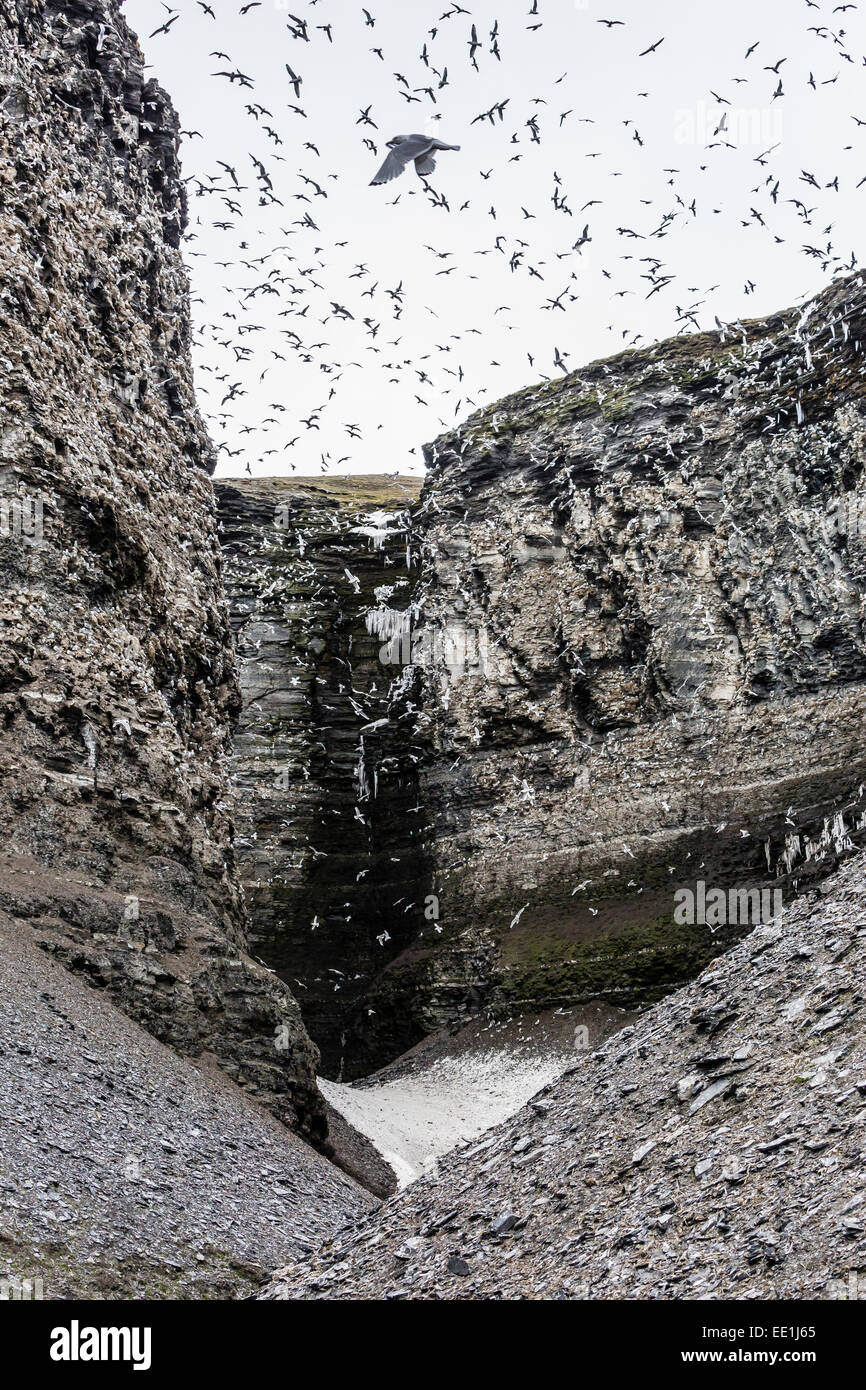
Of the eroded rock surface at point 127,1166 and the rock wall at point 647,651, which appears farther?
the rock wall at point 647,651

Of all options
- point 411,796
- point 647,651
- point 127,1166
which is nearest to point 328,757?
point 411,796

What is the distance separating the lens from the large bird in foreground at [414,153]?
59.4ft

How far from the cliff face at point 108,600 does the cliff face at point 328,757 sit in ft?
68.2

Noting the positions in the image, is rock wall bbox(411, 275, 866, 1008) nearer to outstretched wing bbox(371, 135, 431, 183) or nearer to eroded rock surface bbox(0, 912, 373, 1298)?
eroded rock surface bbox(0, 912, 373, 1298)

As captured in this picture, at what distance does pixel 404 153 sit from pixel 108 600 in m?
10.1

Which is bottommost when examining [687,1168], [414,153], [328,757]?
[687,1168]

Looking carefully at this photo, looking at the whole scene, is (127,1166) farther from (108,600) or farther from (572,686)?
(572,686)

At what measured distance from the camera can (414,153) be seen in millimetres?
18234

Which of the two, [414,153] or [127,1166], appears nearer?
[127,1166]

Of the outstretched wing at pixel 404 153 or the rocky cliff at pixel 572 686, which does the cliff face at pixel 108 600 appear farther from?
the rocky cliff at pixel 572 686

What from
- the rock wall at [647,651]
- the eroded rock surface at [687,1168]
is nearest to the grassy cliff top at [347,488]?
the rock wall at [647,651]

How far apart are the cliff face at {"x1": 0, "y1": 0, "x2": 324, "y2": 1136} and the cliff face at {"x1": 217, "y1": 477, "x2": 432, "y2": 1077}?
68.2 ft

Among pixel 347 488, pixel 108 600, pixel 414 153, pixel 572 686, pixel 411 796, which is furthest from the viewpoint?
pixel 347 488

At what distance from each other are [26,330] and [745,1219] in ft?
68.0
